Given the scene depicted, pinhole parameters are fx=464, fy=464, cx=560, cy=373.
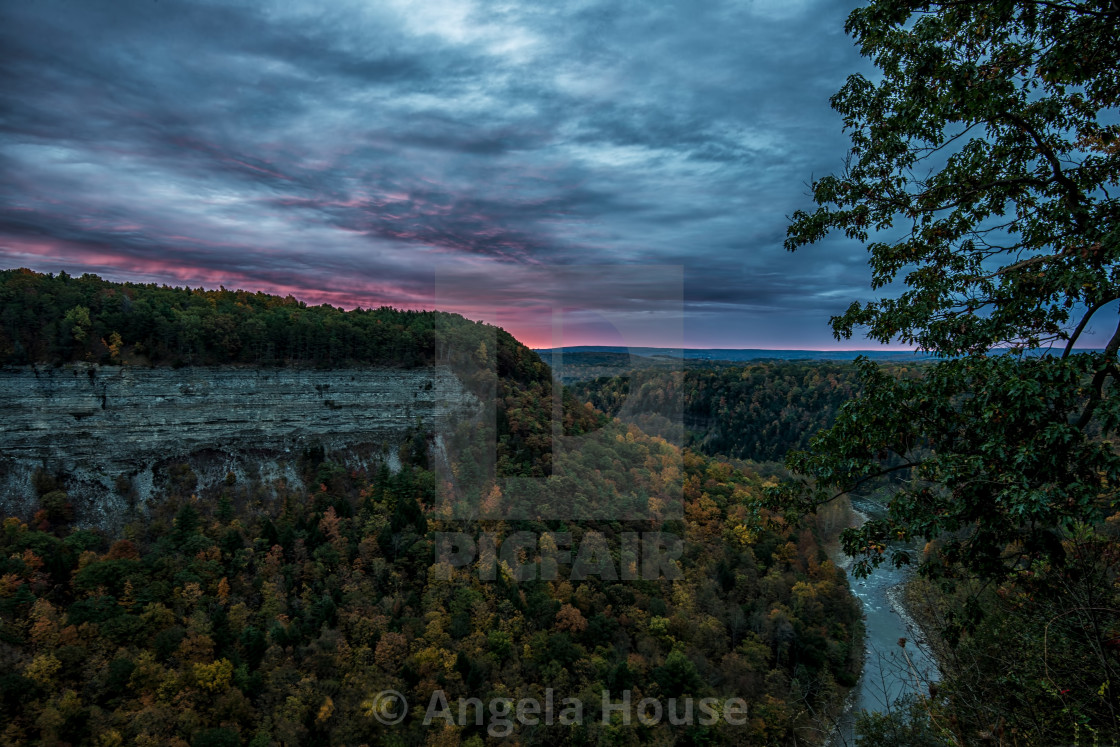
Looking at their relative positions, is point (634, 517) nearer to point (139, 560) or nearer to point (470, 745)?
point (470, 745)

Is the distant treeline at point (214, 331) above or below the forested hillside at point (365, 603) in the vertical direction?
above

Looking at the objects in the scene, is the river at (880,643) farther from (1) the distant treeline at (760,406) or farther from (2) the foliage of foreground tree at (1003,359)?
(1) the distant treeline at (760,406)

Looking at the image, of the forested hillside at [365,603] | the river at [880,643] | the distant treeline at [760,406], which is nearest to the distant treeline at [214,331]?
the forested hillside at [365,603]

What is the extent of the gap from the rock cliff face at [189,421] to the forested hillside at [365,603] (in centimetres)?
84

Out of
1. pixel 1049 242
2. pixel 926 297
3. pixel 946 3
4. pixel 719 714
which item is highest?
pixel 946 3

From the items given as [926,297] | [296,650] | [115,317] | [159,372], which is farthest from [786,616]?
[115,317]

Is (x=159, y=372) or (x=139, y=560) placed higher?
(x=159, y=372)

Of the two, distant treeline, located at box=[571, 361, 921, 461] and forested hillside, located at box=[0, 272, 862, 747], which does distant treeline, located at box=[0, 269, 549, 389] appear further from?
distant treeline, located at box=[571, 361, 921, 461]

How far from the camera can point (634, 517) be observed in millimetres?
25344

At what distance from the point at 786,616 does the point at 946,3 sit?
26.9 m

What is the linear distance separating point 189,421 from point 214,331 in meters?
5.03

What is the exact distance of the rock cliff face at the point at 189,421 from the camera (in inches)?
846

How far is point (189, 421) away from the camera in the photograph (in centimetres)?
2512

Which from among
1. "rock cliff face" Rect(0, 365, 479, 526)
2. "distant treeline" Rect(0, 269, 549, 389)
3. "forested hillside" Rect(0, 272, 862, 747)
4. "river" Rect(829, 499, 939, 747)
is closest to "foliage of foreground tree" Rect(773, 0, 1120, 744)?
"forested hillside" Rect(0, 272, 862, 747)
